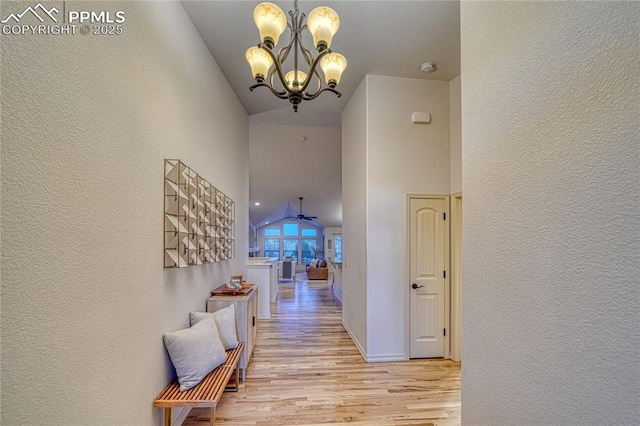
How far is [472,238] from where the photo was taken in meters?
1.34

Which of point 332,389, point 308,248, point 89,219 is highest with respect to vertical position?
point 89,219

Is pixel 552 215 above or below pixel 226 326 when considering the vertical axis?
above

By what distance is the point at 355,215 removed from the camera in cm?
411

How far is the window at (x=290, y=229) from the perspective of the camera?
15.9 meters

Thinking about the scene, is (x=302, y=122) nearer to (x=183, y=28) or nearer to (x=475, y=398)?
(x=183, y=28)

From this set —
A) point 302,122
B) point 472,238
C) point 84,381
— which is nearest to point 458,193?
point 472,238

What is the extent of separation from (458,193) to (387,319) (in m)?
1.82

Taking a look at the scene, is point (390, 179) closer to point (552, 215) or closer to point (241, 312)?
point (241, 312)

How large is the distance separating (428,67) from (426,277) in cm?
259

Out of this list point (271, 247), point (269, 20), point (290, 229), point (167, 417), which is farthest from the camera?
point (290, 229)

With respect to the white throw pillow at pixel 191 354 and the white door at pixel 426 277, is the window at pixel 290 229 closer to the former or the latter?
the white door at pixel 426 277

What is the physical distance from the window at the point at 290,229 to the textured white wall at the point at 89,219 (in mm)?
13593

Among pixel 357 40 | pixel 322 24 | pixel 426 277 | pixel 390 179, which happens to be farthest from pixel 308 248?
pixel 322 24

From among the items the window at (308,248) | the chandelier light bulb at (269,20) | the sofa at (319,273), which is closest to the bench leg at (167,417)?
the chandelier light bulb at (269,20)
